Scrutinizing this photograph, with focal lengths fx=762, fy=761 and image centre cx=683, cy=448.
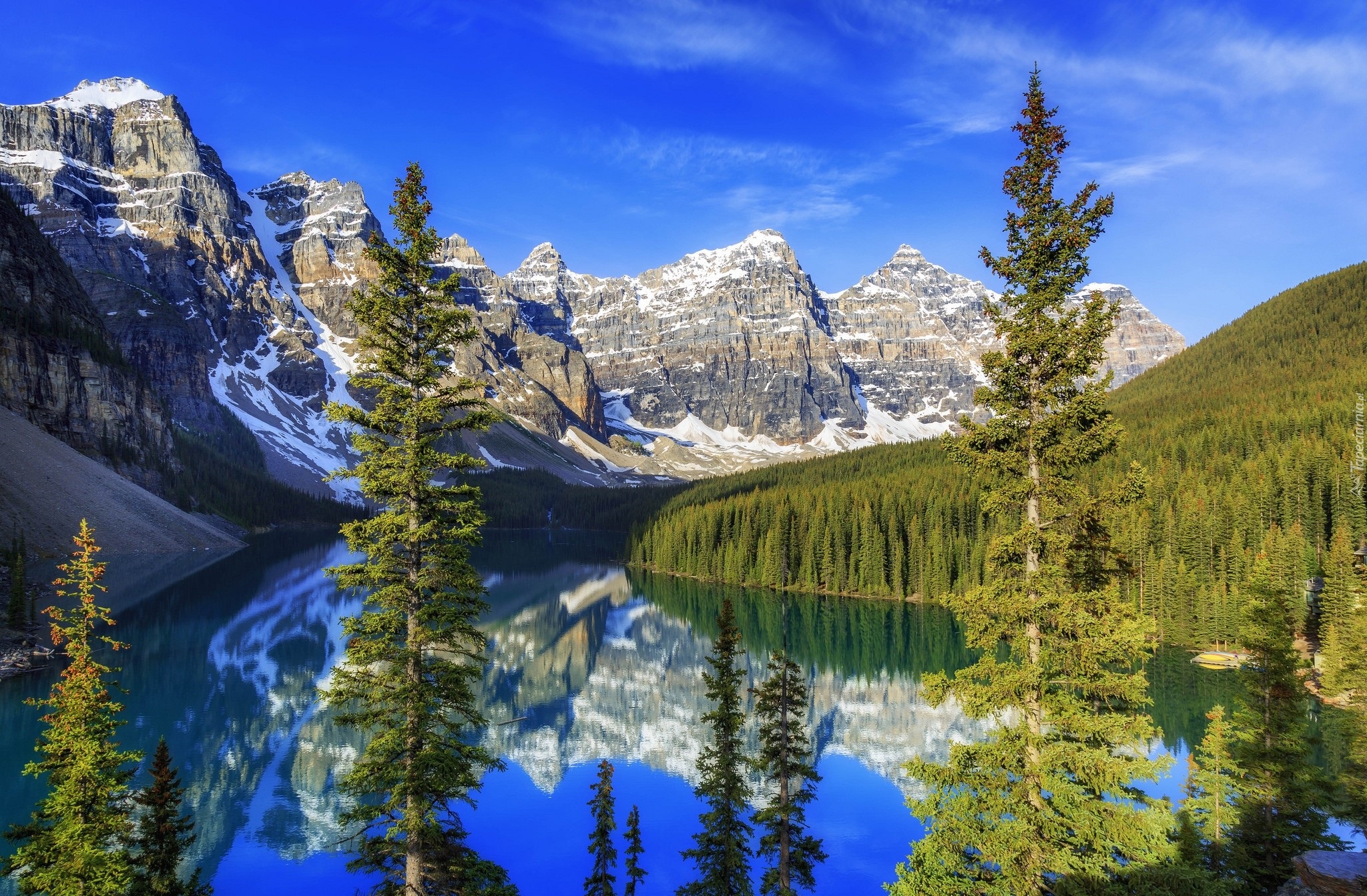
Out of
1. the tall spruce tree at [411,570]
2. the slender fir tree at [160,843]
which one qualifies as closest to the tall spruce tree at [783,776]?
the tall spruce tree at [411,570]

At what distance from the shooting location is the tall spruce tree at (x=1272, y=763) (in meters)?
18.6

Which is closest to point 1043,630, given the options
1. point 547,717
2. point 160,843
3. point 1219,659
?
point 160,843

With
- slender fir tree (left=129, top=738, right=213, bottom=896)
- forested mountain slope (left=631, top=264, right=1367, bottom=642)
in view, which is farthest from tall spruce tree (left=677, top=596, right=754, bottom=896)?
forested mountain slope (left=631, top=264, right=1367, bottom=642)

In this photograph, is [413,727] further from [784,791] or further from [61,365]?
[61,365]

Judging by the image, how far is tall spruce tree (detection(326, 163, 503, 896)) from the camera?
14.0m

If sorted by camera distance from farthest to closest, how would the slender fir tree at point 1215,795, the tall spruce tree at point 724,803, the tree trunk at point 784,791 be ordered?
1. the slender fir tree at point 1215,795
2. the tree trunk at point 784,791
3. the tall spruce tree at point 724,803

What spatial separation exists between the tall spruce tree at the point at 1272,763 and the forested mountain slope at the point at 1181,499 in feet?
47.9

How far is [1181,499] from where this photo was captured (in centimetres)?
7138

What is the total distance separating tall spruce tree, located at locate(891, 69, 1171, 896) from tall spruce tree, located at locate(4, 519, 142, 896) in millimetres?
13820

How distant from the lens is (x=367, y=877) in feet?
87.5

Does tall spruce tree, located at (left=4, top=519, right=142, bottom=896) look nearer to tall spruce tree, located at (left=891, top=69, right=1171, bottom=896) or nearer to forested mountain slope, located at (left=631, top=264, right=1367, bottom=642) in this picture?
tall spruce tree, located at (left=891, top=69, right=1171, bottom=896)

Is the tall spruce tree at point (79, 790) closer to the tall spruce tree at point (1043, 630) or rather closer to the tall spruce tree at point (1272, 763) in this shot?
the tall spruce tree at point (1043, 630)

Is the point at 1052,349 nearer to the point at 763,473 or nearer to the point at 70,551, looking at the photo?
the point at 70,551

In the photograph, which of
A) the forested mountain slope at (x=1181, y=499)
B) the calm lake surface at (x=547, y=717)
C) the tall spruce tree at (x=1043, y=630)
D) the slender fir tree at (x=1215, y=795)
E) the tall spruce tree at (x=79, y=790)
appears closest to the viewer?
the tall spruce tree at (x=1043, y=630)
